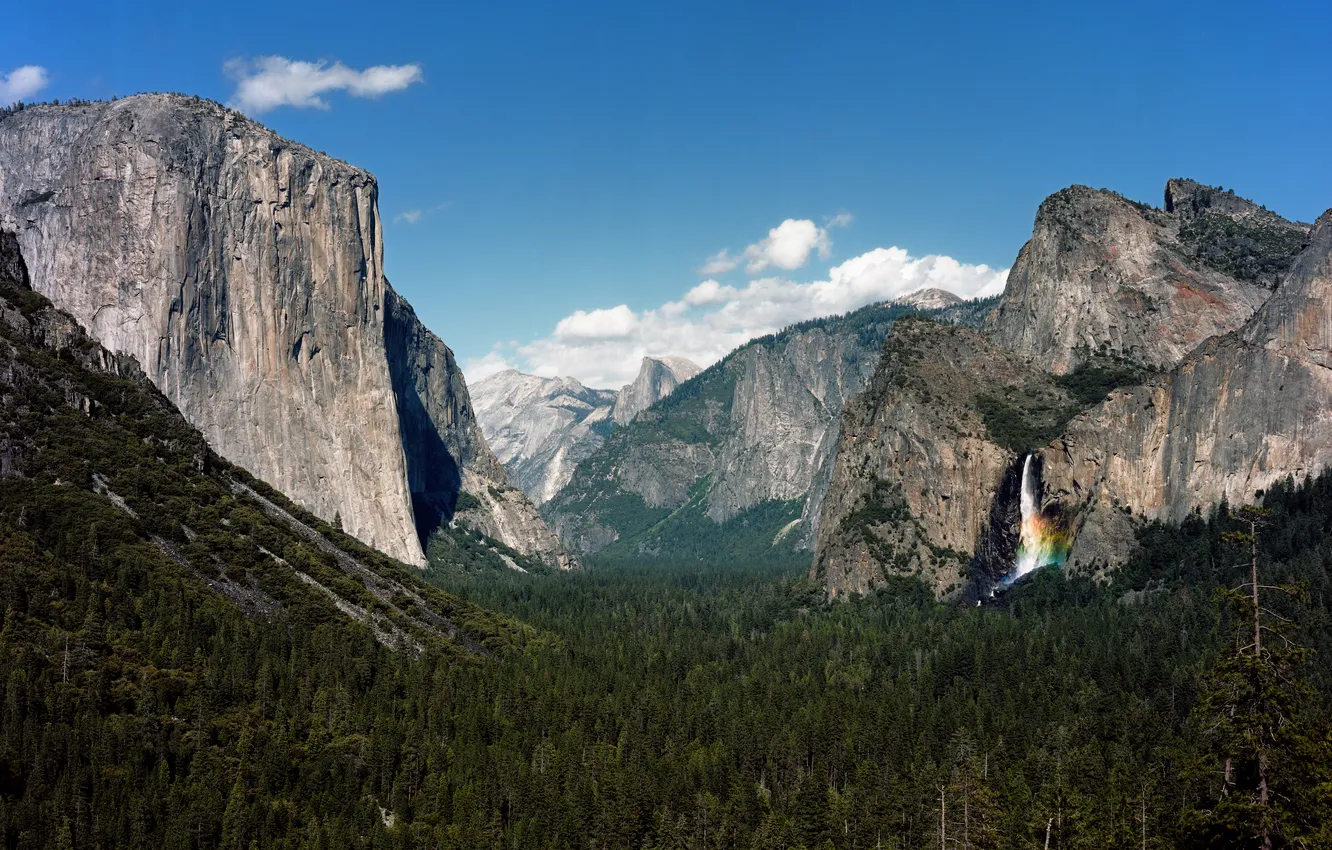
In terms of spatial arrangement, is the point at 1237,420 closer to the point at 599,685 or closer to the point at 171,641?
the point at 599,685

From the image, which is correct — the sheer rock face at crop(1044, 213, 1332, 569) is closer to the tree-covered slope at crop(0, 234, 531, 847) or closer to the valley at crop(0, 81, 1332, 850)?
the valley at crop(0, 81, 1332, 850)

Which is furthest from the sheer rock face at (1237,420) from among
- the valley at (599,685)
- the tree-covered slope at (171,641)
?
the tree-covered slope at (171,641)

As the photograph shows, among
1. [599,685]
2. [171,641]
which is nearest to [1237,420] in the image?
[599,685]

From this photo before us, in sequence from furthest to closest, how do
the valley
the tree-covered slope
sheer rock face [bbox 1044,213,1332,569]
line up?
sheer rock face [bbox 1044,213,1332,569] < the tree-covered slope < the valley

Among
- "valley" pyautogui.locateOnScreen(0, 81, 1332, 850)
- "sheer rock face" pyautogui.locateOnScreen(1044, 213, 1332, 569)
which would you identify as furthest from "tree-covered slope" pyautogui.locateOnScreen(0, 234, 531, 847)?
"sheer rock face" pyautogui.locateOnScreen(1044, 213, 1332, 569)

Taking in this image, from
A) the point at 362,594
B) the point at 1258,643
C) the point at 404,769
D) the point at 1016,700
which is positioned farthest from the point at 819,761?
the point at 1258,643

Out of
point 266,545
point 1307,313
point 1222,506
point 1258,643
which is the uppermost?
point 1307,313

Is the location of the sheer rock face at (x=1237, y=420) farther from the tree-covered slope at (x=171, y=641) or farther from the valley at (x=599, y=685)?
the tree-covered slope at (x=171, y=641)

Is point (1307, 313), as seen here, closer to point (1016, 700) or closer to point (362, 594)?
point (1016, 700)
